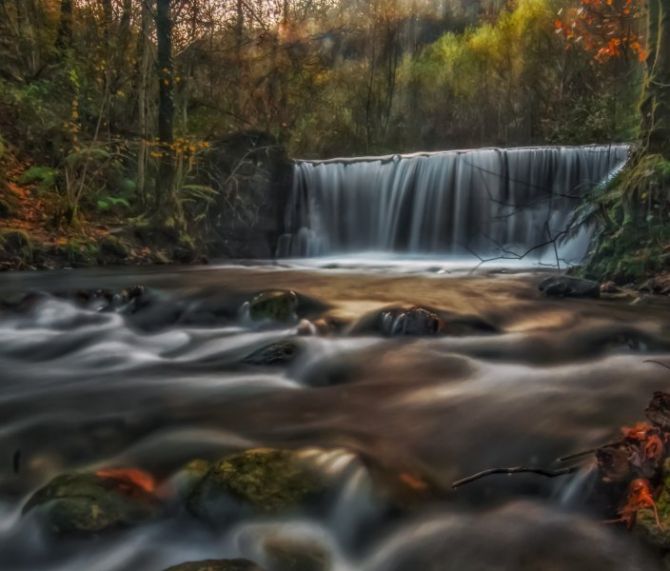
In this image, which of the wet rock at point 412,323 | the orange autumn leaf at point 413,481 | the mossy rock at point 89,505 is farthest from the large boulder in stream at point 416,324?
the mossy rock at point 89,505

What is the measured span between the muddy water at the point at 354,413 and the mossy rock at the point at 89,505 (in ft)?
0.19

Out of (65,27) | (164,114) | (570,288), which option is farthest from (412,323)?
(65,27)

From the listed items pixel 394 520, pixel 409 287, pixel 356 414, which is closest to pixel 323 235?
pixel 409 287

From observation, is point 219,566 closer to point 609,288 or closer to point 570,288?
point 570,288

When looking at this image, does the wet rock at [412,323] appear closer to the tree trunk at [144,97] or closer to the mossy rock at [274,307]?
the mossy rock at [274,307]

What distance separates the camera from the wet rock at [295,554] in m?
2.15

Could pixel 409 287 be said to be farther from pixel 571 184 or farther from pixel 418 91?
pixel 418 91

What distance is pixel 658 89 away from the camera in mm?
7086

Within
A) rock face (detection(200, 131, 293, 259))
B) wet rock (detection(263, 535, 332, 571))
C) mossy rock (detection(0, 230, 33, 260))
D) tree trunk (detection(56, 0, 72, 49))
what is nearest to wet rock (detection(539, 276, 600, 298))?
wet rock (detection(263, 535, 332, 571))

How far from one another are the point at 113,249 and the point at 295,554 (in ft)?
Result: 28.7

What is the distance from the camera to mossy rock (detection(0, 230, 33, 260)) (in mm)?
8953

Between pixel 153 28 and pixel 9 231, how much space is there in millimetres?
5251

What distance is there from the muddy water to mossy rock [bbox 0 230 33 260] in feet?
7.10

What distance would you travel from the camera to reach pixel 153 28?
12.2m
